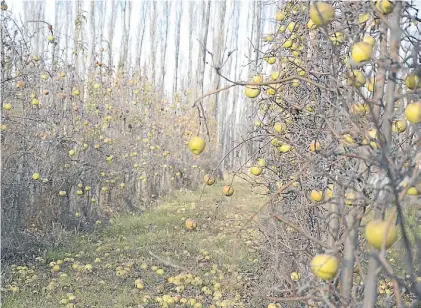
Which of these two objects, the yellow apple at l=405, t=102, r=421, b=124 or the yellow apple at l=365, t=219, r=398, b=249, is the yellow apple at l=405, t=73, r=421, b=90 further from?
the yellow apple at l=365, t=219, r=398, b=249

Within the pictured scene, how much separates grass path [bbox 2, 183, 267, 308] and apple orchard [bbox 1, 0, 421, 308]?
1.16 ft

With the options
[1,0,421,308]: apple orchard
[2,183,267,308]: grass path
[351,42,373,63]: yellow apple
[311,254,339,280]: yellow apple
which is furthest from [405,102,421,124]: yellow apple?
[2,183,267,308]: grass path

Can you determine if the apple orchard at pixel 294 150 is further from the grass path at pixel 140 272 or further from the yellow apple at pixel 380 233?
the grass path at pixel 140 272

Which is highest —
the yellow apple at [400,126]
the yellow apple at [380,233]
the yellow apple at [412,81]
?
the yellow apple at [412,81]

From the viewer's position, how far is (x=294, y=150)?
7.13 feet

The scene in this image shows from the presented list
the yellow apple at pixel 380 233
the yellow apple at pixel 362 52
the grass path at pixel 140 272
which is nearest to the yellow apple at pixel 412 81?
the yellow apple at pixel 362 52

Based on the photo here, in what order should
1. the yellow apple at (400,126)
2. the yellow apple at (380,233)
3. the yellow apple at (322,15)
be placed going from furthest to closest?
the yellow apple at (400,126) < the yellow apple at (322,15) < the yellow apple at (380,233)

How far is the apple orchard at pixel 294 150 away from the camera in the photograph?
3.65ft

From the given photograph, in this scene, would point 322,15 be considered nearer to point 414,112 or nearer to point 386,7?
point 386,7

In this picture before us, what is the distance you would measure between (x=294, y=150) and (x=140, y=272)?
2.86m

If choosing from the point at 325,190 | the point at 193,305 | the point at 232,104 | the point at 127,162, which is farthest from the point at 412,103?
the point at 232,104

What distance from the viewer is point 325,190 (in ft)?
6.84

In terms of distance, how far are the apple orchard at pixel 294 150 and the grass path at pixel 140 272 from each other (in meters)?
0.35

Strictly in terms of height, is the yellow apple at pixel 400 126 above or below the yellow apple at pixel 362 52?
below
